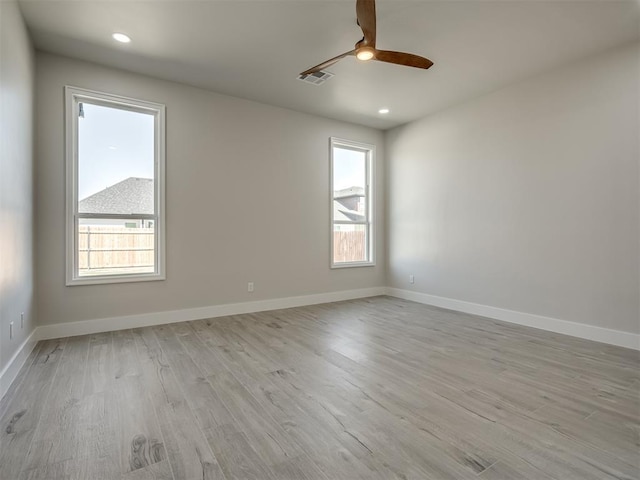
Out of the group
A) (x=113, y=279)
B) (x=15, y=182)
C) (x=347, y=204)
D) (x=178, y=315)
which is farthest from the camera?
(x=347, y=204)

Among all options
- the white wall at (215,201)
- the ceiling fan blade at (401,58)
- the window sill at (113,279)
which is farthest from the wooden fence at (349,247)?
the ceiling fan blade at (401,58)

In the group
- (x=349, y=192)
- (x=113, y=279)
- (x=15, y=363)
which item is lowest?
(x=15, y=363)

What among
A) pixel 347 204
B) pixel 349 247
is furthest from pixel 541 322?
pixel 347 204

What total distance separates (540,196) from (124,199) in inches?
197

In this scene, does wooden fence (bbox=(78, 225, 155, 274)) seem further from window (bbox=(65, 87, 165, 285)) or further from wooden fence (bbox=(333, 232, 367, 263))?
wooden fence (bbox=(333, 232, 367, 263))

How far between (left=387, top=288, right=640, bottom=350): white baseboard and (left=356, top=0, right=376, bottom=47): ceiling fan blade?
3.63 metres

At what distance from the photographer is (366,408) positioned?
2102 mm

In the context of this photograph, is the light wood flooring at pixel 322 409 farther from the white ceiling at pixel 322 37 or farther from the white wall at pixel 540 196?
the white ceiling at pixel 322 37

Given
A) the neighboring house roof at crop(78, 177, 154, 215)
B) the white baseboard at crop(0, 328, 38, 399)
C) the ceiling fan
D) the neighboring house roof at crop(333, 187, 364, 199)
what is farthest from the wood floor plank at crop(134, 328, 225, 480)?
the neighboring house roof at crop(333, 187, 364, 199)

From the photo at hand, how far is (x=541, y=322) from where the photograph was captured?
3916 millimetres

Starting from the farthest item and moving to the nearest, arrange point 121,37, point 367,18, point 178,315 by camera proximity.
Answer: point 178,315 < point 121,37 < point 367,18

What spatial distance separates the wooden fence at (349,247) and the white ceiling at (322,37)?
2.39 metres

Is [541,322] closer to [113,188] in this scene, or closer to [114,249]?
[114,249]

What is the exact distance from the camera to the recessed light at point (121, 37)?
123 inches
